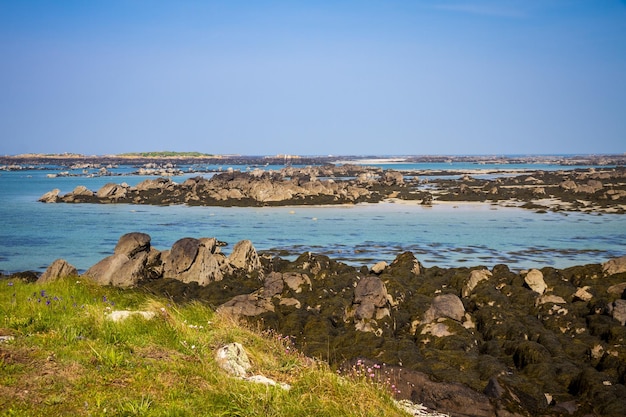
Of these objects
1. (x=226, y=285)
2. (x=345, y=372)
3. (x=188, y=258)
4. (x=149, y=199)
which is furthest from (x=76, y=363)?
(x=149, y=199)

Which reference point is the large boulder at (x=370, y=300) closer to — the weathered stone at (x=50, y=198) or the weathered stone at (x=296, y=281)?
the weathered stone at (x=296, y=281)

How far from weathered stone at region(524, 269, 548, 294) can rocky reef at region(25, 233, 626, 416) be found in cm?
3

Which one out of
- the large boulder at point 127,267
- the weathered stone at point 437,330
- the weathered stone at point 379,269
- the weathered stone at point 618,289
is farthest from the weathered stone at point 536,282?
the large boulder at point 127,267

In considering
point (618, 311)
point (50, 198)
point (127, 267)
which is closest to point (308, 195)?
point (50, 198)

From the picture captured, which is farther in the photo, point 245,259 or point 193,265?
point 245,259

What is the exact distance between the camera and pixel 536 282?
1870cm

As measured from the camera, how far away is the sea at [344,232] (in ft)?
92.4

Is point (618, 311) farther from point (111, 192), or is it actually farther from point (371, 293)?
point (111, 192)

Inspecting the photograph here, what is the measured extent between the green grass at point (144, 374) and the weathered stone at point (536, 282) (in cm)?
1132

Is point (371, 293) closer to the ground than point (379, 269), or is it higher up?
higher up

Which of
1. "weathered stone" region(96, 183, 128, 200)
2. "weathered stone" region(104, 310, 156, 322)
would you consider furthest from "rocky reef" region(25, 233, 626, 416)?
"weathered stone" region(96, 183, 128, 200)

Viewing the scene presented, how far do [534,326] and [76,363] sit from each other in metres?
11.5

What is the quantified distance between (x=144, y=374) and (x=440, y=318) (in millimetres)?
8700

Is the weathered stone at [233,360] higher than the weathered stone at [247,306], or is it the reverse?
the weathered stone at [233,360]
